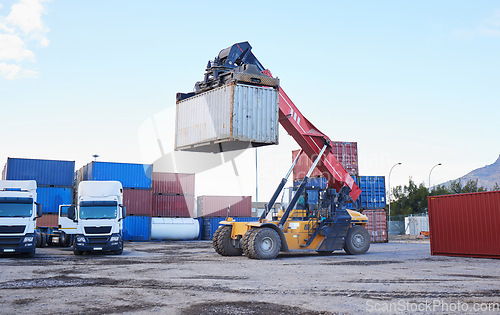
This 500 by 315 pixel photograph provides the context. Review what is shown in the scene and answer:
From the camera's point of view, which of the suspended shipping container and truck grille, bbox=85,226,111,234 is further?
the suspended shipping container

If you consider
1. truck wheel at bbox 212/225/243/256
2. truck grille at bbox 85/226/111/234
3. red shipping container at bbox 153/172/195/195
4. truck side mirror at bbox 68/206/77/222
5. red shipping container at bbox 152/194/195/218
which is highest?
red shipping container at bbox 153/172/195/195

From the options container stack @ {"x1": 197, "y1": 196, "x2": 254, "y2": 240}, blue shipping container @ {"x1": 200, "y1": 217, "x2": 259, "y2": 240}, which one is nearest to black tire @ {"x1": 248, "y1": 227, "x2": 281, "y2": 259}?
blue shipping container @ {"x1": 200, "y1": 217, "x2": 259, "y2": 240}

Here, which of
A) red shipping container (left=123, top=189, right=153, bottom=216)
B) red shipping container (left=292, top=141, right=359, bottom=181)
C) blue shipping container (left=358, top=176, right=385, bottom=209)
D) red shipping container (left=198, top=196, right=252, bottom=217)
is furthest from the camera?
red shipping container (left=198, top=196, right=252, bottom=217)

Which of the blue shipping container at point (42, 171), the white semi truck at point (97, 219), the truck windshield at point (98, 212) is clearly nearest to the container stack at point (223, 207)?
the blue shipping container at point (42, 171)

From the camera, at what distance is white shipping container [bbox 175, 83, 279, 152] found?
15.5 m

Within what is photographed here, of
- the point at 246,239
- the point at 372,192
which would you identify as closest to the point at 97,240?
the point at 246,239

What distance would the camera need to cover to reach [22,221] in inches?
754

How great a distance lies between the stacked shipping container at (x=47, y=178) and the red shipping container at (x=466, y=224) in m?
24.9

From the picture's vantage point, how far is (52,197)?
109ft

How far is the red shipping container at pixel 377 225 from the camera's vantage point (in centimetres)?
3154

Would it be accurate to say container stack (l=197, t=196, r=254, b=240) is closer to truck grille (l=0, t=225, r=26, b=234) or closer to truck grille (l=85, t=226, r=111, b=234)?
truck grille (l=85, t=226, r=111, b=234)

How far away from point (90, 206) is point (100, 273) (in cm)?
813

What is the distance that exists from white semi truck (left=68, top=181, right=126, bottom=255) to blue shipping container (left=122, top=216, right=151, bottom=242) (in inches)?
626

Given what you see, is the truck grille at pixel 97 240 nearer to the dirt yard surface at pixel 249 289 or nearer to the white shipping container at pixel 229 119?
the dirt yard surface at pixel 249 289
